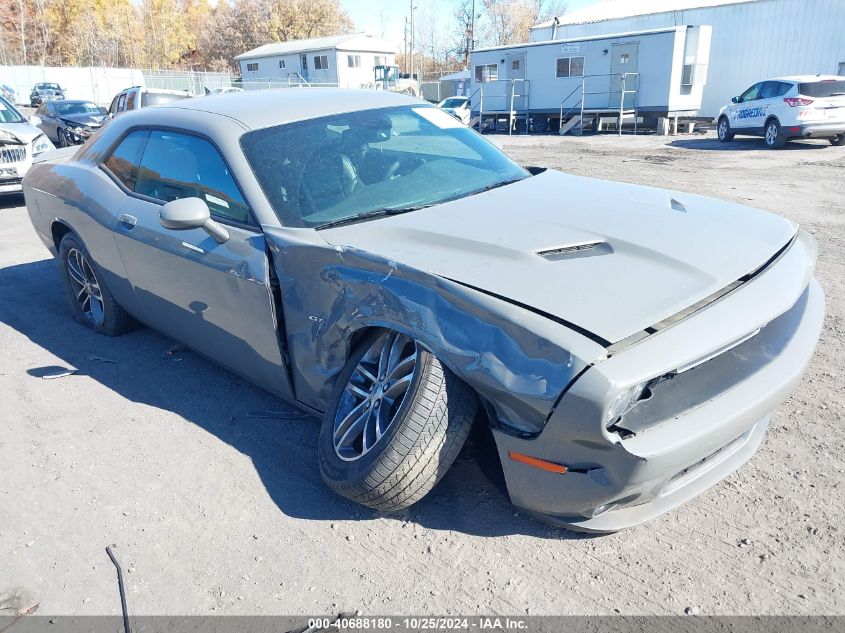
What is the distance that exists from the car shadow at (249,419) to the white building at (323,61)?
47131 millimetres

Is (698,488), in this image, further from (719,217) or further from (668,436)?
(719,217)

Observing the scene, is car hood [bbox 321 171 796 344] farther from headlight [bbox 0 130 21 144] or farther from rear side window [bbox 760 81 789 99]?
rear side window [bbox 760 81 789 99]

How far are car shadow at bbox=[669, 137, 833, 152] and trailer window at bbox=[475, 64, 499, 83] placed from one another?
8.64m

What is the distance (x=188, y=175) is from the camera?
12.0ft

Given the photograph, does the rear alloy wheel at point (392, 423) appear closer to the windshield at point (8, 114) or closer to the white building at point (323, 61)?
the windshield at point (8, 114)

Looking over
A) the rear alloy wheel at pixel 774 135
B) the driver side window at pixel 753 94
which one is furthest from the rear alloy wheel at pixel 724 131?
the rear alloy wheel at pixel 774 135

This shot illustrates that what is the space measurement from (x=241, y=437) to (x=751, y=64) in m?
25.6

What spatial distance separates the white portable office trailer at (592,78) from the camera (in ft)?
68.8

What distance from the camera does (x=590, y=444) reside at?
2.12m

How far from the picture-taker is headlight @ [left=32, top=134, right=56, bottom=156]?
1052cm

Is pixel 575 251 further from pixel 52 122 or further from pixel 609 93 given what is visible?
pixel 609 93

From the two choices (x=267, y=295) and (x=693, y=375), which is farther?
(x=267, y=295)

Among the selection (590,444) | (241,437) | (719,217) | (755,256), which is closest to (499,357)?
(590,444)

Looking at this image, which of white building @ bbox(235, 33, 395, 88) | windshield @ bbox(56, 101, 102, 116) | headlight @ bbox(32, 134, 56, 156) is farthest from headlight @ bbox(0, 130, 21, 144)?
white building @ bbox(235, 33, 395, 88)
